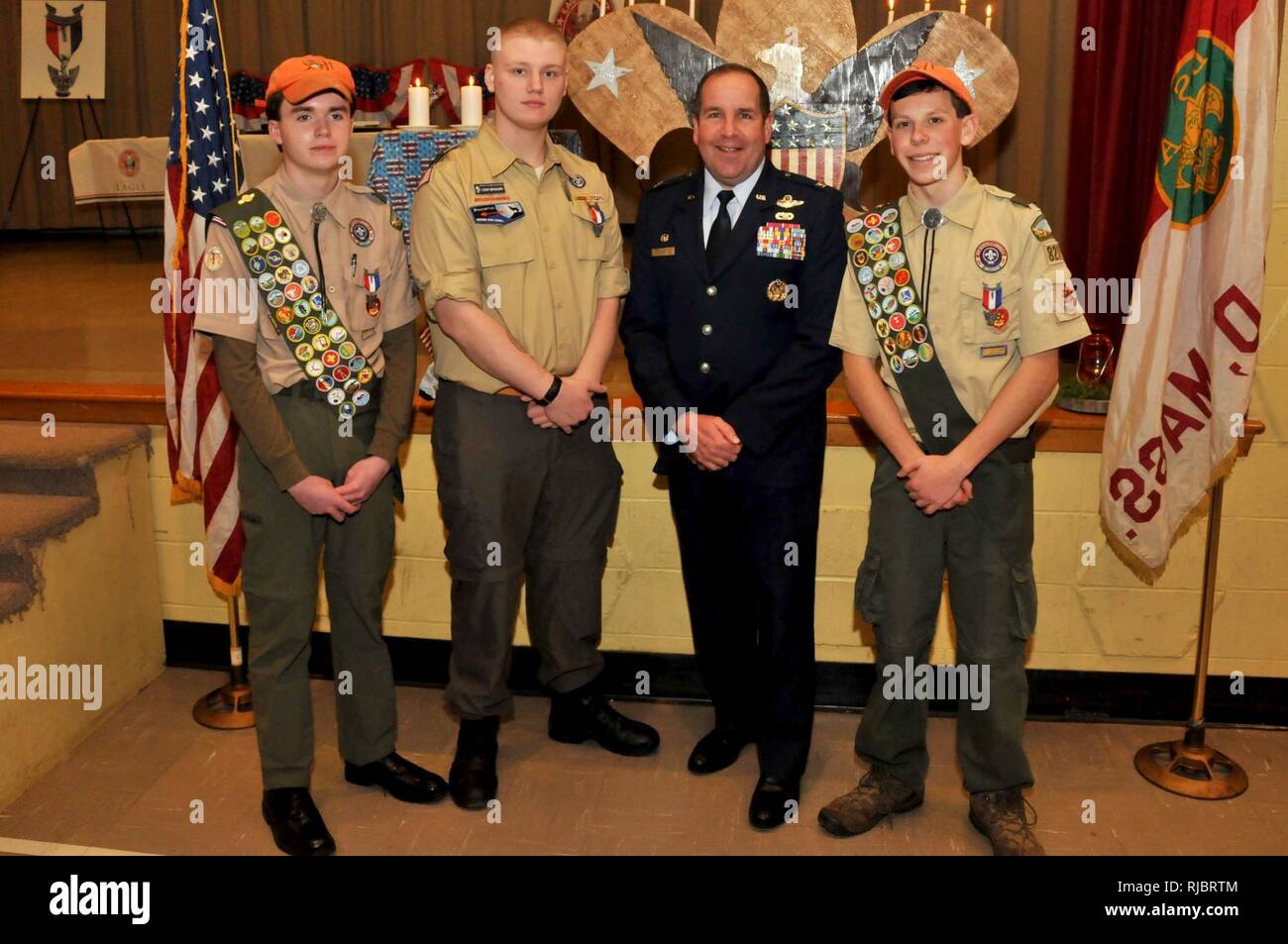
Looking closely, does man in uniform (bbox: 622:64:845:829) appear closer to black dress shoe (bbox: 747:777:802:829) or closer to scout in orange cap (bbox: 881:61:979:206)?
black dress shoe (bbox: 747:777:802:829)

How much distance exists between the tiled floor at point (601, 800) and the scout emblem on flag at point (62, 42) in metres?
7.21

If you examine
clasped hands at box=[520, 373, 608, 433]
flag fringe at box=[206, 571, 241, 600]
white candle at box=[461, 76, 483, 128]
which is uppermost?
white candle at box=[461, 76, 483, 128]

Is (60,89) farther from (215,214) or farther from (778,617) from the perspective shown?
(778,617)

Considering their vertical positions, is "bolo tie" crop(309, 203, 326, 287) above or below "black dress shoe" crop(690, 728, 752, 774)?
above

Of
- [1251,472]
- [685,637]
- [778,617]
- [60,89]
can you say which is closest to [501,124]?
[778,617]

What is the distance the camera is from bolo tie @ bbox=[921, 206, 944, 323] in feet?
8.39

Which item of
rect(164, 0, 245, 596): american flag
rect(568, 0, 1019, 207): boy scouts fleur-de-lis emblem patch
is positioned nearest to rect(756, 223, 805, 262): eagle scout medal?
rect(568, 0, 1019, 207): boy scouts fleur-de-lis emblem patch

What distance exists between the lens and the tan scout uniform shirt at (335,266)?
2.58 m

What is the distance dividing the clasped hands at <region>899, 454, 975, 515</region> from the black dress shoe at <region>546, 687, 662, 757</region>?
108cm

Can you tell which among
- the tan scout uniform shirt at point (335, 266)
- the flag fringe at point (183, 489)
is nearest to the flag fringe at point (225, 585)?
the flag fringe at point (183, 489)

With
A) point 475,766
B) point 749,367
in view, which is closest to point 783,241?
point 749,367

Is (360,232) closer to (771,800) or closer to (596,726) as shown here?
(596,726)

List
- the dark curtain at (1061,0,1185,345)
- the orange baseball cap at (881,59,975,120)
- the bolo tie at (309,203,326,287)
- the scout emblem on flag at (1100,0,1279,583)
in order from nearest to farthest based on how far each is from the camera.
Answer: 1. the orange baseball cap at (881,59,975,120)
2. the bolo tie at (309,203,326,287)
3. the scout emblem on flag at (1100,0,1279,583)
4. the dark curtain at (1061,0,1185,345)

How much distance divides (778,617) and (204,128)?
6.53ft
